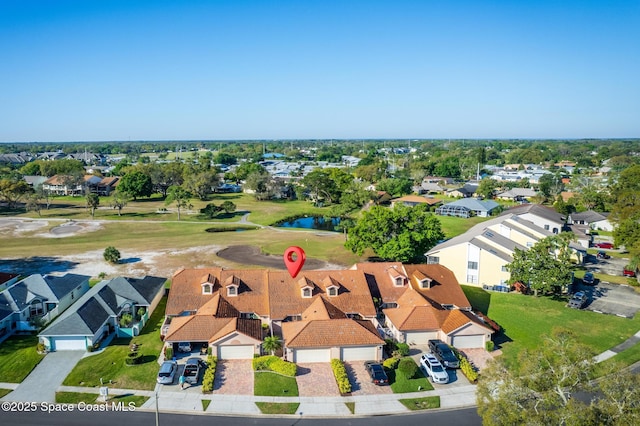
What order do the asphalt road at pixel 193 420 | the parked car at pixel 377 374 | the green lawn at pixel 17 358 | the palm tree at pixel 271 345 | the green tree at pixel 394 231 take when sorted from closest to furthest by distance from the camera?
the asphalt road at pixel 193 420, the parked car at pixel 377 374, the green lawn at pixel 17 358, the palm tree at pixel 271 345, the green tree at pixel 394 231

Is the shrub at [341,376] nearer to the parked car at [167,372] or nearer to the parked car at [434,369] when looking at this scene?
the parked car at [434,369]

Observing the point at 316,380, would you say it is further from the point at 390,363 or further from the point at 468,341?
the point at 468,341

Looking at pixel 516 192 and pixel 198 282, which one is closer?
pixel 198 282

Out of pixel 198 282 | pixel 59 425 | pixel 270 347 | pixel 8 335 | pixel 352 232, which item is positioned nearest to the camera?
pixel 59 425

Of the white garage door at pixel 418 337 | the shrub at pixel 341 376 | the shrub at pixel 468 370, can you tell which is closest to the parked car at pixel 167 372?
the shrub at pixel 341 376

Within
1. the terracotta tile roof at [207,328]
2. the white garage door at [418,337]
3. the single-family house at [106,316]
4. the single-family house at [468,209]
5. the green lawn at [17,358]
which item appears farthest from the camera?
the single-family house at [468,209]

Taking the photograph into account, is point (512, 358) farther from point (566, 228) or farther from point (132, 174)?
point (132, 174)

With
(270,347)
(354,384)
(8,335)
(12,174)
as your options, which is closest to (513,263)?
(354,384)
